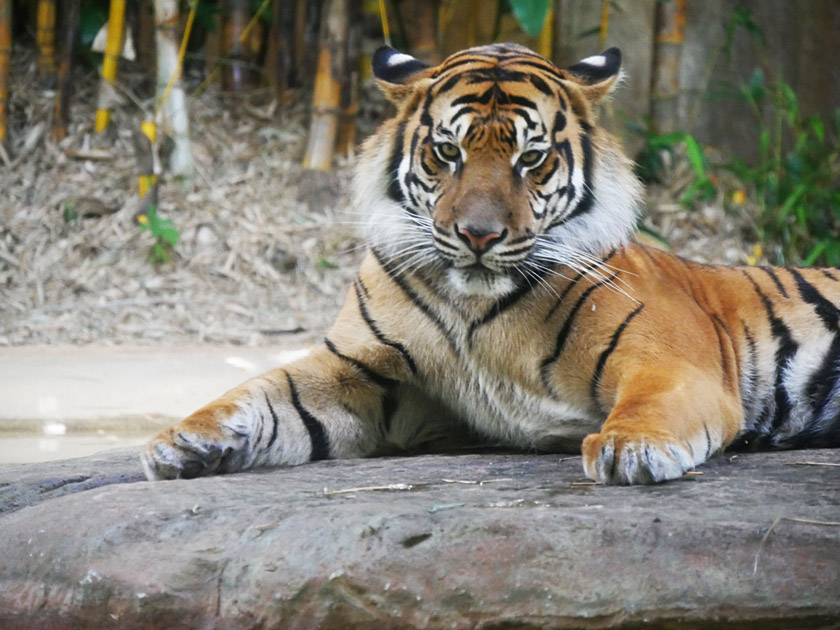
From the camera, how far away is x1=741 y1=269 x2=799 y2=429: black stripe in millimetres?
3188

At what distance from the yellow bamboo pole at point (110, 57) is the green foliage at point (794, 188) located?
3.82m

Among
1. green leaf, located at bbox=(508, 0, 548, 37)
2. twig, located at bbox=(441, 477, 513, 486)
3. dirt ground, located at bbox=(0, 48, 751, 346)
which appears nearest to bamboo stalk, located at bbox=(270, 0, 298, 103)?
dirt ground, located at bbox=(0, 48, 751, 346)

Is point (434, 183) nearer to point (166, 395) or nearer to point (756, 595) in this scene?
point (756, 595)

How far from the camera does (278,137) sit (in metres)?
7.17

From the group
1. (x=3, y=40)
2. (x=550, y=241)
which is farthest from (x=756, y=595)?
(x=3, y=40)

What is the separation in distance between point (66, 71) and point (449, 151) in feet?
15.6

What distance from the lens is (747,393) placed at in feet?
10.4

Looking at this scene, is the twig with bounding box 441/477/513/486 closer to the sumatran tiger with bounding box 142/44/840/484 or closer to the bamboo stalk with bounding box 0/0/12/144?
the sumatran tiger with bounding box 142/44/840/484

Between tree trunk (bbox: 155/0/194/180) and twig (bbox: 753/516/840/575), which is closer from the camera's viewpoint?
twig (bbox: 753/516/840/575)

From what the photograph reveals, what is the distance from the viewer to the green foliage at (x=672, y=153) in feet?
21.7

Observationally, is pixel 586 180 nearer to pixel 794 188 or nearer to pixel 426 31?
pixel 426 31

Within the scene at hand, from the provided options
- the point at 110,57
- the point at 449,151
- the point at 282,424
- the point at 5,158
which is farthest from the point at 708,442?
the point at 5,158

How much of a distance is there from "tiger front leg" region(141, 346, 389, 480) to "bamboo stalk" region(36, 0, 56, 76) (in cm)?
482

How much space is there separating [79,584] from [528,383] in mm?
1249
